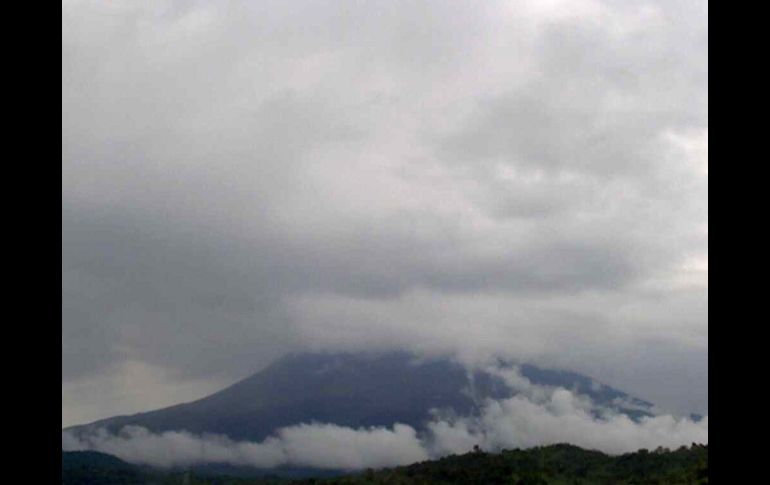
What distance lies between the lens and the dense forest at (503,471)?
49.9 ft

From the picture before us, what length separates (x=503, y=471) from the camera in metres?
17.0

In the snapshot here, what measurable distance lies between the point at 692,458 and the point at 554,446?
3.07 meters

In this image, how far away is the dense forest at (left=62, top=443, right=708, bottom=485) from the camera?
15.2m
